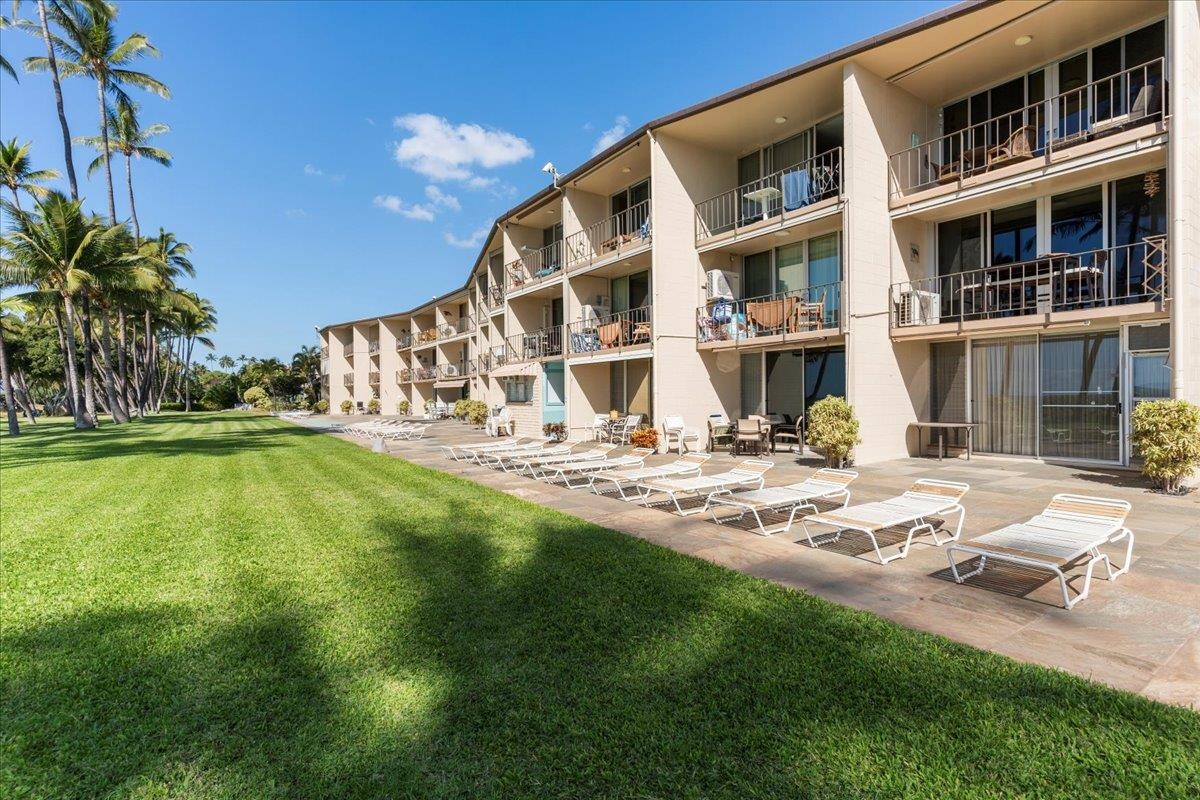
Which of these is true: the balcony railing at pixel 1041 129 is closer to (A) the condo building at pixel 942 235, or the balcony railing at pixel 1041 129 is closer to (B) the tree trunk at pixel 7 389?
(A) the condo building at pixel 942 235

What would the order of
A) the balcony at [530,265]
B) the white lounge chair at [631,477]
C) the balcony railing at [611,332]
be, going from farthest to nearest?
1. the balcony at [530,265]
2. the balcony railing at [611,332]
3. the white lounge chair at [631,477]

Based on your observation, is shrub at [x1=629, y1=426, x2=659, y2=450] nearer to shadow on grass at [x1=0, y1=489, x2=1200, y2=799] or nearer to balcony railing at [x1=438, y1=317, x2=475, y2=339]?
shadow on grass at [x1=0, y1=489, x2=1200, y2=799]

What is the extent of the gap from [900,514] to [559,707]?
14.4 ft

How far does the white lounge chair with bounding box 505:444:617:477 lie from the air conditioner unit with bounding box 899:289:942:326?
771cm

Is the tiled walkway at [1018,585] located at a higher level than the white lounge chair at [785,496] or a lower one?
lower

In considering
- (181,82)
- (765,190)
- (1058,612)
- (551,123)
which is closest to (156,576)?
(1058,612)

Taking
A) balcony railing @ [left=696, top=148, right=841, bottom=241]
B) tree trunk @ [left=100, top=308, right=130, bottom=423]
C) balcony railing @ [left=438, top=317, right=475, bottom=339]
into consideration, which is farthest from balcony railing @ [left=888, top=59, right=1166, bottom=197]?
tree trunk @ [left=100, top=308, right=130, bottom=423]

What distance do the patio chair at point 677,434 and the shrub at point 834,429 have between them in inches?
154

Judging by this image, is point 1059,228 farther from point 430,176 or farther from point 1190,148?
point 430,176

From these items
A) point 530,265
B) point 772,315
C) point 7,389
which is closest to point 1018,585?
point 772,315

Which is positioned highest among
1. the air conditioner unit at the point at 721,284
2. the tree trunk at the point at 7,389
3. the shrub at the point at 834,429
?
the air conditioner unit at the point at 721,284

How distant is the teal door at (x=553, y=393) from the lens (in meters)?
21.7

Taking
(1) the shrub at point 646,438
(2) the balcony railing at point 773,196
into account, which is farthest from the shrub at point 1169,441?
(1) the shrub at point 646,438

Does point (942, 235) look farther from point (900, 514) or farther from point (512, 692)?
point (512, 692)
